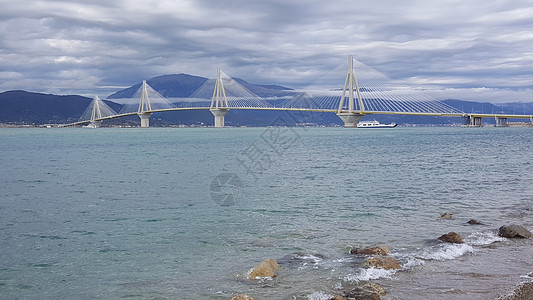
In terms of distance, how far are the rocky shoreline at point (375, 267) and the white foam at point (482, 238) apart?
177 mm

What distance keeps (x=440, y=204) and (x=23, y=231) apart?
1133 cm

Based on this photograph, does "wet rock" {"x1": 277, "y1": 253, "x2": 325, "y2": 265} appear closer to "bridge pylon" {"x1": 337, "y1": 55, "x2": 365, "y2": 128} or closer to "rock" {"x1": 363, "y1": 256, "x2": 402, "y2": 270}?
"rock" {"x1": 363, "y1": 256, "x2": 402, "y2": 270}

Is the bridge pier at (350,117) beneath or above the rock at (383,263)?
above

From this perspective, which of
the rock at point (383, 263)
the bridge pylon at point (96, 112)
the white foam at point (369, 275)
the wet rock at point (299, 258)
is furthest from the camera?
the bridge pylon at point (96, 112)

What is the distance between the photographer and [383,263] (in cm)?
829

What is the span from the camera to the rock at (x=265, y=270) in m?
7.98

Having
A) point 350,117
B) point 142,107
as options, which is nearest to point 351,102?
point 350,117

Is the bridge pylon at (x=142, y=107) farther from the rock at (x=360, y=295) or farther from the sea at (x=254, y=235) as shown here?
the rock at (x=360, y=295)

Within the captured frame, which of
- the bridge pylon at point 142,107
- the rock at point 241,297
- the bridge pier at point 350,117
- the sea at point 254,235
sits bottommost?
the sea at point 254,235

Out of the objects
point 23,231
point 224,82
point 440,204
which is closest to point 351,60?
point 224,82

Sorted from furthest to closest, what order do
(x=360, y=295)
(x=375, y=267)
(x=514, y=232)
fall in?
(x=514, y=232)
(x=375, y=267)
(x=360, y=295)

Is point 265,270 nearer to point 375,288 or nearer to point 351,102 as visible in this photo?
point 375,288

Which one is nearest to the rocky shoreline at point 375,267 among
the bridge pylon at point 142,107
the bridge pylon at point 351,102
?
the bridge pylon at point 351,102

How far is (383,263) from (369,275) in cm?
50
